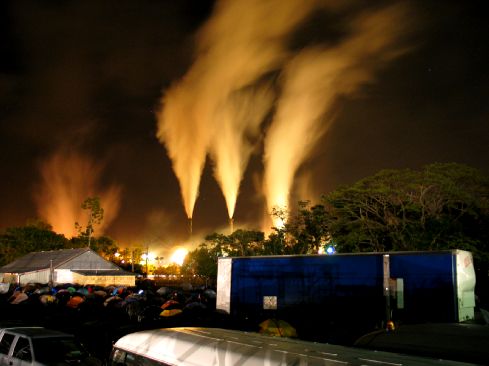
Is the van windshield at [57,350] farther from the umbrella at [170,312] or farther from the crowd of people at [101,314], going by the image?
the umbrella at [170,312]

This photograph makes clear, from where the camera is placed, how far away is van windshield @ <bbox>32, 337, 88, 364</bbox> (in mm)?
8703

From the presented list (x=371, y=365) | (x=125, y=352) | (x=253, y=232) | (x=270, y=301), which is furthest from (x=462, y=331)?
(x=253, y=232)

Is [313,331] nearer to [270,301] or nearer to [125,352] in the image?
[270,301]

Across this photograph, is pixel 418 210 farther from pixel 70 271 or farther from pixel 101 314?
pixel 70 271

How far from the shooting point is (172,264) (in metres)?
127

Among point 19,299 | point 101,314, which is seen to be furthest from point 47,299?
point 101,314

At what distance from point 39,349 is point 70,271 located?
42.1m

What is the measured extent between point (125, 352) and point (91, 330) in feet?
38.8

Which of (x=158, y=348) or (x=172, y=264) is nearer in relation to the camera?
(x=158, y=348)

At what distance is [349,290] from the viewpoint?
16.1 m

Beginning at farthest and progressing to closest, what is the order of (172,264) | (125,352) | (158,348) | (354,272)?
1. (172,264)
2. (354,272)
3. (125,352)
4. (158,348)

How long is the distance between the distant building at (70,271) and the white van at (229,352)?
144ft

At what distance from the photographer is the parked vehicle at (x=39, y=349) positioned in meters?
8.68

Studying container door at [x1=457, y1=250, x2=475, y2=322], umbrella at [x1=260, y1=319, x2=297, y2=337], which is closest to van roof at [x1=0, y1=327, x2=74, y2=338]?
umbrella at [x1=260, y1=319, x2=297, y2=337]
